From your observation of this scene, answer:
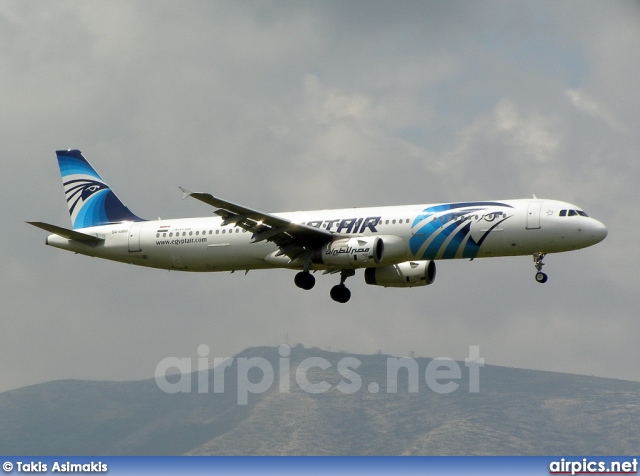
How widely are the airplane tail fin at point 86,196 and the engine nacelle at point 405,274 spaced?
1433cm

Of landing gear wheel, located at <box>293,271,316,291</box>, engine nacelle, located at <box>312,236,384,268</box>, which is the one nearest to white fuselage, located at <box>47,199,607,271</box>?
engine nacelle, located at <box>312,236,384,268</box>

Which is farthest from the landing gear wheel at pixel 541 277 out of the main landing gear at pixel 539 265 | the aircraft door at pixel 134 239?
the aircraft door at pixel 134 239

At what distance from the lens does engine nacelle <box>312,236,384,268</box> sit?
54.9 m

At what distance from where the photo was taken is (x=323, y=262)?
56.6 meters

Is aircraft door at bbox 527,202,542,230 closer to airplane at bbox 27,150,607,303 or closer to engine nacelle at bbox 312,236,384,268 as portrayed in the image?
airplane at bbox 27,150,607,303

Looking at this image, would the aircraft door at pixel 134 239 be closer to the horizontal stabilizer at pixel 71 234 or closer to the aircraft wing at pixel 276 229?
the horizontal stabilizer at pixel 71 234

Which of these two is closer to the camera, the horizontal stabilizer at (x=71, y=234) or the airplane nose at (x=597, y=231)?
the airplane nose at (x=597, y=231)

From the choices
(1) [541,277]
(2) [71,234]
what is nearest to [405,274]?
(1) [541,277]

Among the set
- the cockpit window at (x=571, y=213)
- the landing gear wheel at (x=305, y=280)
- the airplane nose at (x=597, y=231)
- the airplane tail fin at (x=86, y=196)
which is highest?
the airplane tail fin at (x=86, y=196)

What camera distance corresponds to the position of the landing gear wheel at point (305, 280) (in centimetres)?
5862

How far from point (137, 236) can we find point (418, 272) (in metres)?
15.9

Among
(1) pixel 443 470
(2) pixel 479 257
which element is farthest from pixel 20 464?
(2) pixel 479 257

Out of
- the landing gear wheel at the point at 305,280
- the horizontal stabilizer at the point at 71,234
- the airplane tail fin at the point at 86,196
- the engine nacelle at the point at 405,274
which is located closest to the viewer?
the landing gear wheel at the point at 305,280

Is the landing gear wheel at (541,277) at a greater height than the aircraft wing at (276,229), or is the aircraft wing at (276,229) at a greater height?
the aircraft wing at (276,229)
